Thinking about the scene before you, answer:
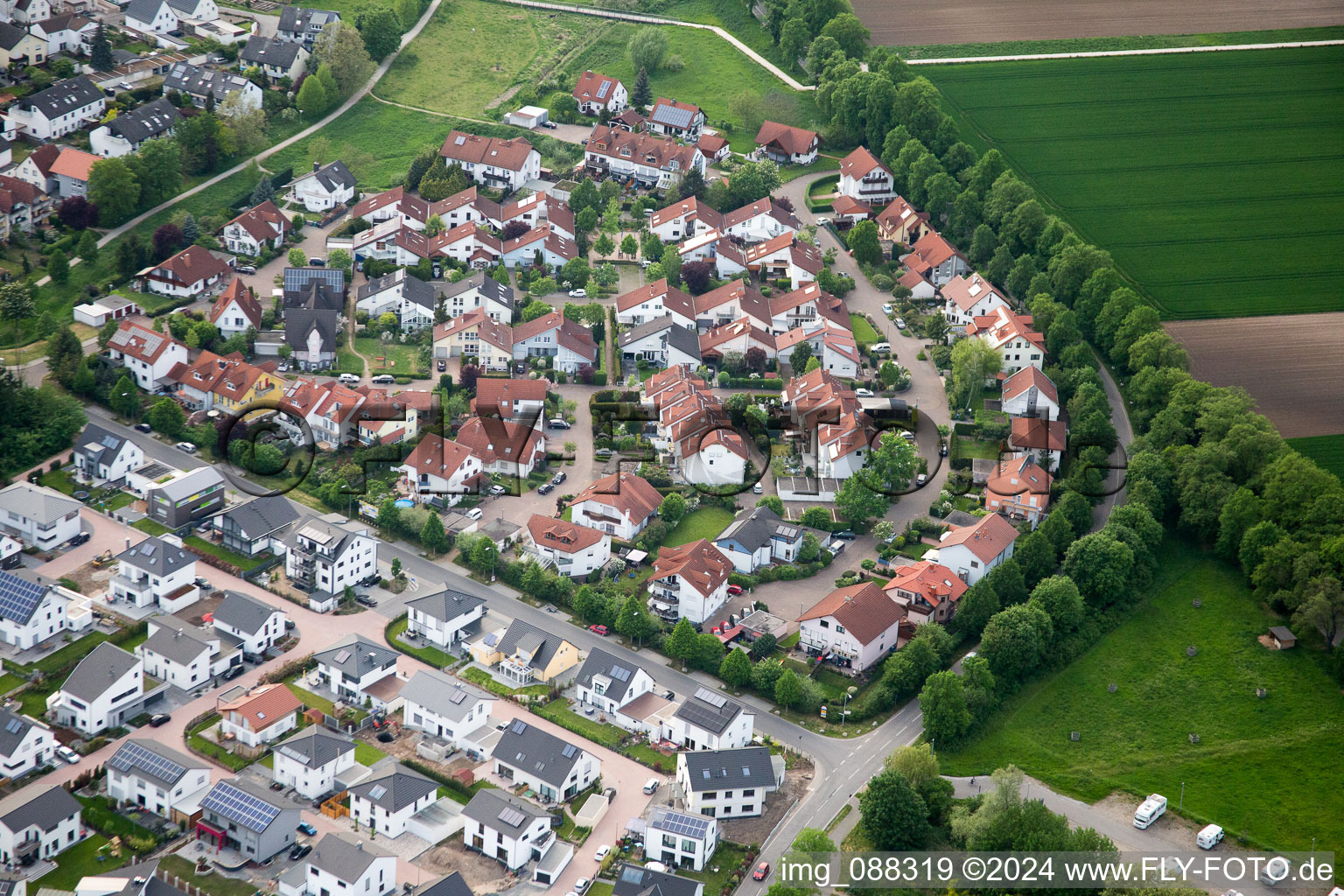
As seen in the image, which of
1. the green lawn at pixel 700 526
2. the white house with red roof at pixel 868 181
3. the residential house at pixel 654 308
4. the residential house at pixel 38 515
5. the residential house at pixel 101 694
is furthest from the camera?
the white house with red roof at pixel 868 181

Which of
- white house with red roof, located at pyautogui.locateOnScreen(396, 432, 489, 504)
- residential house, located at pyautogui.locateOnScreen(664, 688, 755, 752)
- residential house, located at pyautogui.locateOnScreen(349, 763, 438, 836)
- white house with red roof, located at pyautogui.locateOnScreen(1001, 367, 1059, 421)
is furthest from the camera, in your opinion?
white house with red roof, located at pyautogui.locateOnScreen(1001, 367, 1059, 421)

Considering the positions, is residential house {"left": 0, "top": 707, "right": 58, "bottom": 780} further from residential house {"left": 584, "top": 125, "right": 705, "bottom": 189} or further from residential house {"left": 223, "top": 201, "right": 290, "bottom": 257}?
residential house {"left": 584, "top": 125, "right": 705, "bottom": 189}

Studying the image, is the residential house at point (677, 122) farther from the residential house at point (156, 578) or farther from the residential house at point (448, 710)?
the residential house at point (448, 710)

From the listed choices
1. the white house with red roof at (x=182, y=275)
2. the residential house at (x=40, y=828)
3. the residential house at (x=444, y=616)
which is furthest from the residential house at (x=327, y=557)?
the white house with red roof at (x=182, y=275)

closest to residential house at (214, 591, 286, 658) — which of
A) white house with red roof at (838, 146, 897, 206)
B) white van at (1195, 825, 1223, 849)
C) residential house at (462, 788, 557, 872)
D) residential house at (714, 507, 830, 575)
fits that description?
residential house at (462, 788, 557, 872)

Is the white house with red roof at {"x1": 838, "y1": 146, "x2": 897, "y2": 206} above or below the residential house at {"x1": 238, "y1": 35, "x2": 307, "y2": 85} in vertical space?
below

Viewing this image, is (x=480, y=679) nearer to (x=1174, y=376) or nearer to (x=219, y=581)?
(x=219, y=581)

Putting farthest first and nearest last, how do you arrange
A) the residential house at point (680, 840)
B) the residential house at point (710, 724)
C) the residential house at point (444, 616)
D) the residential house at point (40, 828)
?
the residential house at point (444, 616) → the residential house at point (710, 724) → the residential house at point (680, 840) → the residential house at point (40, 828)

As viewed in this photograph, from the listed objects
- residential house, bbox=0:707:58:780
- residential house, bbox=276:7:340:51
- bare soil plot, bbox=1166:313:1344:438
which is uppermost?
residential house, bbox=276:7:340:51
